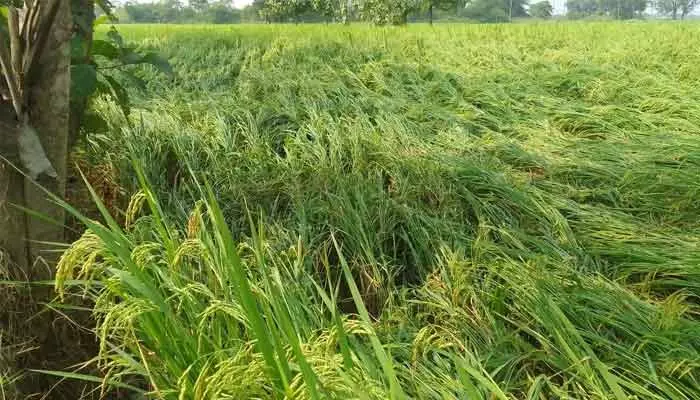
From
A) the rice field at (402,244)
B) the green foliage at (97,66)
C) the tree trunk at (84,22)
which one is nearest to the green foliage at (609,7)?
the rice field at (402,244)

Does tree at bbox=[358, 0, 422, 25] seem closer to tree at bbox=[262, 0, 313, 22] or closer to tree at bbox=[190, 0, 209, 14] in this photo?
tree at bbox=[262, 0, 313, 22]

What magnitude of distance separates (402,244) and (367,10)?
30.4 meters

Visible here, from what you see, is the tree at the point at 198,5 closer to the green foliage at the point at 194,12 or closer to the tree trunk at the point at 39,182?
the green foliage at the point at 194,12

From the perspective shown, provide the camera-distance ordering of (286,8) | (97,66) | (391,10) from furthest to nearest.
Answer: (286,8), (391,10), (97,66)

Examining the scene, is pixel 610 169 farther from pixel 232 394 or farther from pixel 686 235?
pixel 232 394

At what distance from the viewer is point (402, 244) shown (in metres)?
2.11

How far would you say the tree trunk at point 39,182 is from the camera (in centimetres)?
137

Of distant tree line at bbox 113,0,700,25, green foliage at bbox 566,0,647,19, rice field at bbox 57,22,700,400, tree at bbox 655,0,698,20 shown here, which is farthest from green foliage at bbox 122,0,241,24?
tree at bbox 655,0,698,20

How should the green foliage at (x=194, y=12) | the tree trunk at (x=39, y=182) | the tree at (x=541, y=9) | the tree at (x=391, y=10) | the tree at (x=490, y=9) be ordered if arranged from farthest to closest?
the tree at (x=541, y=9), the tree at (x=490, y=9), the green foliage at (x=194, y=12), the tree at (x=391, y=10), the tree trunk at (x=39, y=182)

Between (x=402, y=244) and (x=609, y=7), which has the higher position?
(x=609, y=7)

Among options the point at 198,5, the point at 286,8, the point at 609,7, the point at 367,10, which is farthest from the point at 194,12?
the point at 609,7

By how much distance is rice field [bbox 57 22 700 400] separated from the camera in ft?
3.64

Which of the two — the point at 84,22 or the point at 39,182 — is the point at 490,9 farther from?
the point at 39,182

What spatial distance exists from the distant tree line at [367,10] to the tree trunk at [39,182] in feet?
2.94
